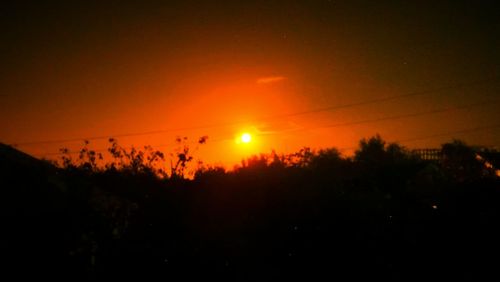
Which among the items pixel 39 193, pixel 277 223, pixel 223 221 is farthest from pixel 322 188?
pixel 39 193

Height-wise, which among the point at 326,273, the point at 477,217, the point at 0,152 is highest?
the point at 0,152

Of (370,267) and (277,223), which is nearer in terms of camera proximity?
(370,267)

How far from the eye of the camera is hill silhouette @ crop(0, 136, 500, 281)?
615 inches

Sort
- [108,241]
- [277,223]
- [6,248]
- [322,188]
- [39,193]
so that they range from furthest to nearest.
A: 1. [322,188]
2. [277,223]
3. [108,241]
4. [39,193]
5. [6,248]

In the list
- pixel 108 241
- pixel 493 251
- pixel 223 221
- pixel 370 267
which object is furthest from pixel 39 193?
pixel 493 251

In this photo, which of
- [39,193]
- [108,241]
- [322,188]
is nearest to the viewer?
[39,193]

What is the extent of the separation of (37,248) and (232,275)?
26.7 feet

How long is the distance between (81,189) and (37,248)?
2921 millimetres

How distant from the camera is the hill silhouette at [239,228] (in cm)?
1562

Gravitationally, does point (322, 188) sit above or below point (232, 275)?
above

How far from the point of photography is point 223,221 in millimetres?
24172

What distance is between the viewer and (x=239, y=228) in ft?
74.3

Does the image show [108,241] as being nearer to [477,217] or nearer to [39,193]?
[39,193]

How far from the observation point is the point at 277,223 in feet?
74.8
